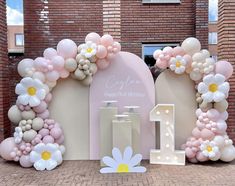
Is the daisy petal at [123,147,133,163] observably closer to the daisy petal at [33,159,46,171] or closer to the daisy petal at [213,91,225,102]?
the daisy petal at [33,159,46,171]

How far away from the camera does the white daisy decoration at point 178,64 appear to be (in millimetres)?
5355

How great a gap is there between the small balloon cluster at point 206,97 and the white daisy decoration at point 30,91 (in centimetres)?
242

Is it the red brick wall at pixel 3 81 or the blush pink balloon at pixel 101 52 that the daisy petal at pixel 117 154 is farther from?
the red brick wall at pixel 3 81

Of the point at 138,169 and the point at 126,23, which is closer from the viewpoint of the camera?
the point at 138,169

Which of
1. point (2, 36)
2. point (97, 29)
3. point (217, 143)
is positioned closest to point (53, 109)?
point (2, 36)

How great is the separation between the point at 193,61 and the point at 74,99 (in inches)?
101

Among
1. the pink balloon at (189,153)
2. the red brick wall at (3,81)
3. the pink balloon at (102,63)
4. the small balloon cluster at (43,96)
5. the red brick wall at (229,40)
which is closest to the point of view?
the small balloon cluster at (43,96)

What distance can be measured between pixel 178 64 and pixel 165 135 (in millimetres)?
1446

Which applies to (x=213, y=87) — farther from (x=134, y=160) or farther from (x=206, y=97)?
(x=134, y=160)

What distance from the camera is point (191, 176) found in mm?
4609

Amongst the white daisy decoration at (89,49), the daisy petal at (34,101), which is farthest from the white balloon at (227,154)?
the daisy petal at (34,101)

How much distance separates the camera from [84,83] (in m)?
5.50

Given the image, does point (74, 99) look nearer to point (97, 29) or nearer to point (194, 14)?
point (97, 29)

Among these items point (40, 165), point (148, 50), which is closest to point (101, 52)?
point (40, 165)
